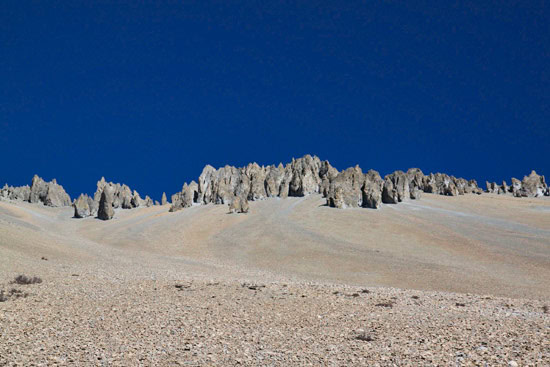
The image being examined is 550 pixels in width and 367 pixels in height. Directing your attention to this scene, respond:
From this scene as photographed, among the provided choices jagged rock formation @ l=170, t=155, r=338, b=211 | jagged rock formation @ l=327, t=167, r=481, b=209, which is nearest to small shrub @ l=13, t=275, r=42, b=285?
Result: jagged rock formation @ l=327, t=167, r=481, b=209

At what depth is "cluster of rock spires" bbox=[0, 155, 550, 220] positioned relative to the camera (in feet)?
213

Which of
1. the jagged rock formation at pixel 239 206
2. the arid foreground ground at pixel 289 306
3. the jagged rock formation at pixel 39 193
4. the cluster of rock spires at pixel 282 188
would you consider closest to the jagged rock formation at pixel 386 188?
the cluster of rock spires at pixel 282 188

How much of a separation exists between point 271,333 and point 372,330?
3.19 metres

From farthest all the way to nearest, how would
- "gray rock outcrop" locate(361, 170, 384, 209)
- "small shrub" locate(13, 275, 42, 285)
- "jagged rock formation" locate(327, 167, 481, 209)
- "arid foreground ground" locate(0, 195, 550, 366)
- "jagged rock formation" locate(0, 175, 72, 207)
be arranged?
"jagged rock formation" locate(0, 175, 72, 207) → "jagged rock formation" locate(327, 167, 481, 209) → "gray rock outcrop" locate(361, 170, 384, 209) → "small shrub" locate(13, 275, 42, 285) → "arid foreground ground" locate(0, 195, 550, 366)

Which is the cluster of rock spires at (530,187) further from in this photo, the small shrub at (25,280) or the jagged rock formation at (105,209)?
the small shrub at (25,280)

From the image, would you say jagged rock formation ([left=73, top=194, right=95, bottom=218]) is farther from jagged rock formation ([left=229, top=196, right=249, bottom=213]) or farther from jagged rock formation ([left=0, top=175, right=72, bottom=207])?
jagged rock formation ([left=229, top=196, right=249, bottom=213])

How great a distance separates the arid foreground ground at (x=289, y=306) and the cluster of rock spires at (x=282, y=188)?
80.4 feet

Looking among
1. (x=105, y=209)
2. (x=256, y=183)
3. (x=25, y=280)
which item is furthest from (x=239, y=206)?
(x=25, y=280)

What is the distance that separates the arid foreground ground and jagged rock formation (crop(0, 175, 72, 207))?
2645 inches

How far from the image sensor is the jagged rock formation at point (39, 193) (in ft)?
309

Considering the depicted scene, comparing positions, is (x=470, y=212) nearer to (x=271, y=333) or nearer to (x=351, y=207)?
(x=351, y=207)

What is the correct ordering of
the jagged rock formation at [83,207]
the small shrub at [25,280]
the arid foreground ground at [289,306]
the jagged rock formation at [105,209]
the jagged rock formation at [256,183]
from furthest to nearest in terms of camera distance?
the jagged rock formation at [256,183] < the jagged rock formation at [83,207] < the jagged rock formation at [105,209] < the small shrub at [25,280] < the arid foreground ground at [289,306]

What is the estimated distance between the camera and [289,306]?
15.0m

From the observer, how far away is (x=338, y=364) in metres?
8.93
